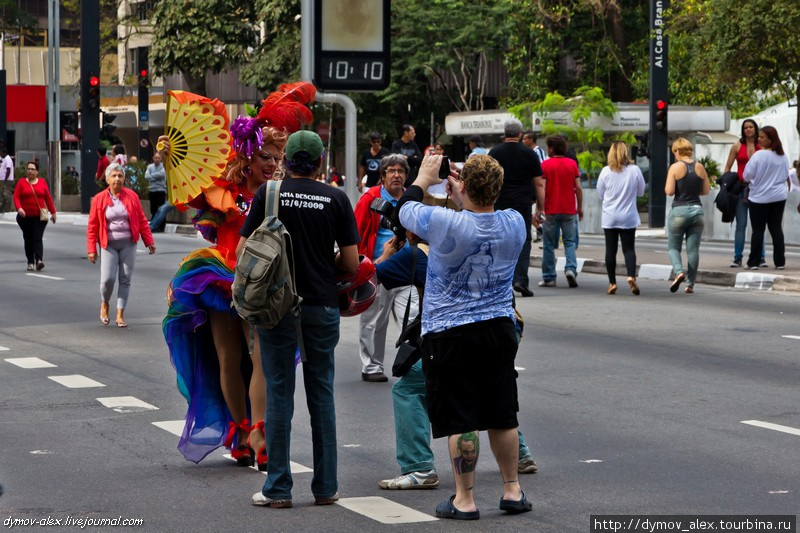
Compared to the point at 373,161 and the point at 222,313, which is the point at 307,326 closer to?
the point at 222,313

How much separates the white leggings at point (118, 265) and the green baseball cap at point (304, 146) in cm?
789

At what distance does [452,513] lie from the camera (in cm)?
620

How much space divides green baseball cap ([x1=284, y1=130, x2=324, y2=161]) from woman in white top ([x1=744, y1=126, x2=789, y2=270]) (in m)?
12.7

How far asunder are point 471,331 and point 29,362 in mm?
6303

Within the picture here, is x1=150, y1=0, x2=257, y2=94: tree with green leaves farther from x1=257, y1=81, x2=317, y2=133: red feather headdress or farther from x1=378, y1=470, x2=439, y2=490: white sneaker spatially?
x1=378, y1=470, x2=439, y2=490: white sneaker

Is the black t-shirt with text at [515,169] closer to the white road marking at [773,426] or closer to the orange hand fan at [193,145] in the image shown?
the white road marking at [773,426]

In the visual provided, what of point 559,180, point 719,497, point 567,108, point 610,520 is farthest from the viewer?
point 567,108

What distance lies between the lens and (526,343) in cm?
1234

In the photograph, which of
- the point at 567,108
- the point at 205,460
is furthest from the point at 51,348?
the point at 567,108

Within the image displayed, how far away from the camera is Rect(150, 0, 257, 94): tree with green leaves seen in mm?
41938

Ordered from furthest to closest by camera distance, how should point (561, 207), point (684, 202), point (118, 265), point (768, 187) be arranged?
point (768, 187) → point (561, 207) → point (684, 202) → point (118, 265)

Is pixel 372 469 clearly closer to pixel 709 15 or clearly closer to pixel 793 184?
pixel 793 184

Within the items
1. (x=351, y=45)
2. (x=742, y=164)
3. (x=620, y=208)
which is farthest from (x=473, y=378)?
(x=742, y=164)

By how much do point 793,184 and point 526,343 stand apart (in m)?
9.23
